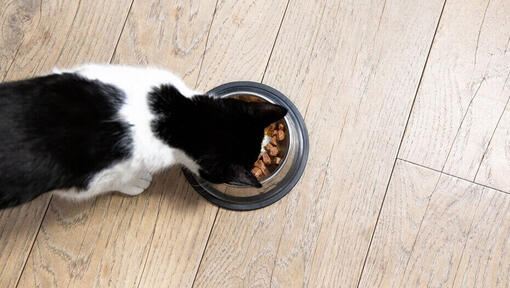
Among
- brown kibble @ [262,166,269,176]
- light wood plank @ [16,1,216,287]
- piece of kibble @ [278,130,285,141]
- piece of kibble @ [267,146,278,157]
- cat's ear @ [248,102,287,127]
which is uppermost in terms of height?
cat's ear @ [248,102,287,127]

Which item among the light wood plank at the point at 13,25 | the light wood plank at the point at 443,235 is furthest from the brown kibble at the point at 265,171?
the light wood plank at the point at 13,25

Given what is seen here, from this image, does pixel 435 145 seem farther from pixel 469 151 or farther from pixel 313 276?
pixel 313 276

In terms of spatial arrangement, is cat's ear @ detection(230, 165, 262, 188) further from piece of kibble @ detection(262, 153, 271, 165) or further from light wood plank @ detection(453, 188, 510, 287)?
light wood plank @ detection(453, 188, 510, 287)

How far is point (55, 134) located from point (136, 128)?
15cm

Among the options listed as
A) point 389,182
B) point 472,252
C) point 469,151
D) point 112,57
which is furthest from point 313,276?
point 112,57

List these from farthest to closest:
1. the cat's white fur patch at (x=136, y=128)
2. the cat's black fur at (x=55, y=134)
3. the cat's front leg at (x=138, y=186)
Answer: the cat's front leg at (x=138, y=186) → the cat's white fur patch at (x=136, y=128) → the cat's black fur at (x=55, y=134)

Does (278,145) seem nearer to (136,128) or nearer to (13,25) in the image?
(136,128)

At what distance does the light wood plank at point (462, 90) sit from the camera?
1.23 m

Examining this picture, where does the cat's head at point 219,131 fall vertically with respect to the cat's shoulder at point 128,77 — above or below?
below

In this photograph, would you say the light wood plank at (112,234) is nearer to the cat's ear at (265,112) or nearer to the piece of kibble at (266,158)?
the piece of kibble at (266,158)

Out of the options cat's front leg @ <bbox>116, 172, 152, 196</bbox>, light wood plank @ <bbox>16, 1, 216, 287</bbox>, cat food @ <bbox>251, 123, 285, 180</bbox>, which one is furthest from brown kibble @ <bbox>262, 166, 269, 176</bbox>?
cat's front leg @ <bbox>116, 172, 152, 196</bbox>

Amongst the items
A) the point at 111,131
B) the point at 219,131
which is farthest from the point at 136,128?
the point at 219,131

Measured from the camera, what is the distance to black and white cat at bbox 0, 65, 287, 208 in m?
0.82

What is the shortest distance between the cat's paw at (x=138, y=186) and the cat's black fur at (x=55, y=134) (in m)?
0.23
